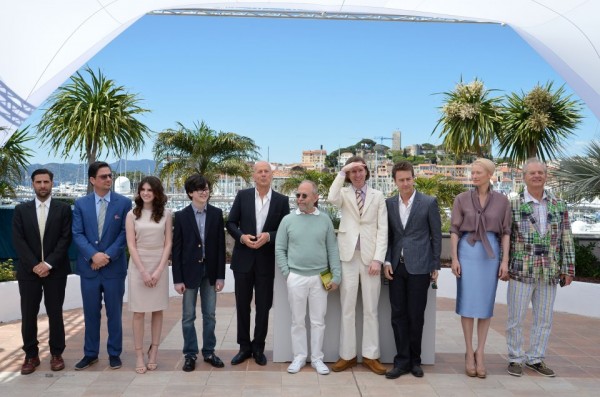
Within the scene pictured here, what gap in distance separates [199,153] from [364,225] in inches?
340

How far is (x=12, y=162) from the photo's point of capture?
1045 cm

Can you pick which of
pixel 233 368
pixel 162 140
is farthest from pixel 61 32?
pixel 162 140

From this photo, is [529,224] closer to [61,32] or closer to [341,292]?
[341,292]

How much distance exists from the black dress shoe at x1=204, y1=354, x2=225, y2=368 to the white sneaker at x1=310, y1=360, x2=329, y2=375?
73cm

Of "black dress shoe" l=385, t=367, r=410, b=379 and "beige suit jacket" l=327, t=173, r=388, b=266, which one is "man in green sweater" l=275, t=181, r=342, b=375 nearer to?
"beige suit jacket" l=327, t=173, r=388, b=266

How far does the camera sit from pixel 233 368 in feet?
16.0

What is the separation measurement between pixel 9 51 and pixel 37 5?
0.62m

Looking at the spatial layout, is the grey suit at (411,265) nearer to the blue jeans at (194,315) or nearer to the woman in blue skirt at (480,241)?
the woman in blue skirt at (480,241)

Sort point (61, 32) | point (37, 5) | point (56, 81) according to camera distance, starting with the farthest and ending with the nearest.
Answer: point (56, 81), point (61, 32), point (37, 5)

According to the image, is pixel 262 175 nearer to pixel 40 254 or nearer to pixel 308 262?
pixel 308 262

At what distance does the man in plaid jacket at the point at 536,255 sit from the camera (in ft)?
15.3

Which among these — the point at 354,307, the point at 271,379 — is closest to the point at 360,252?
the point at 354,307

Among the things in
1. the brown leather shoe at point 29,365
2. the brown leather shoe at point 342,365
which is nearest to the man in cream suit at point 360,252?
the brown leather shoe at point 342,365

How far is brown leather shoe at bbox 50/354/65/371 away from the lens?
187 inches
